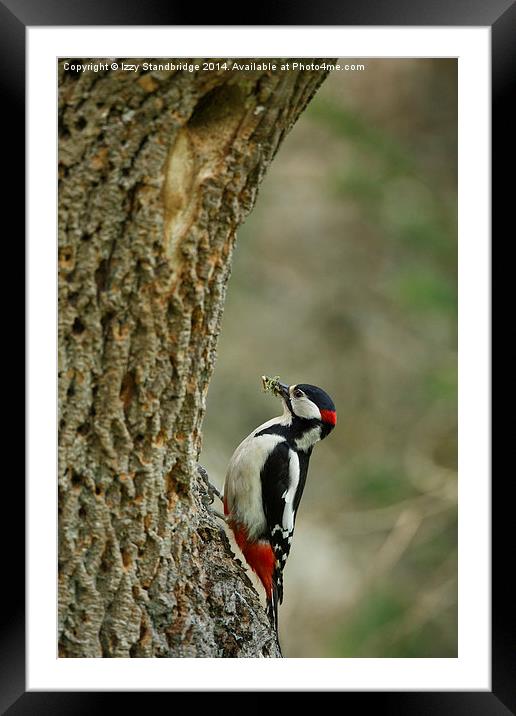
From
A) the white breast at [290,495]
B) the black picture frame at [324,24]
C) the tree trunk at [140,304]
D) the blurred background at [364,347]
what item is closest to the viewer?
the tree trunk at [140,304]

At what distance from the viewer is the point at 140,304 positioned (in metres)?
1.48

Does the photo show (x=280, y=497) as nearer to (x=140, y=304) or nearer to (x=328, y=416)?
(x=328, y=416)

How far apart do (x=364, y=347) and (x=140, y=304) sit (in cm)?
453

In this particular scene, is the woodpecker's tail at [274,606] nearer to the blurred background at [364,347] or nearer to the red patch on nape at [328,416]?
the red patch on nape at [328,416]

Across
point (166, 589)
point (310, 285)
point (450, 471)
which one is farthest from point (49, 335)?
point (310, 285)

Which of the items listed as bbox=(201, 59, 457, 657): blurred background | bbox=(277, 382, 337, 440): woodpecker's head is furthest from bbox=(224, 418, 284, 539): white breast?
bbox=(201, 59, 457, 657): blurred background

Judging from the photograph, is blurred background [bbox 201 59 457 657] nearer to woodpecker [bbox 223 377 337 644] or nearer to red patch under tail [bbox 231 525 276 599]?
woodpecker [bbox 223 377 337 644]

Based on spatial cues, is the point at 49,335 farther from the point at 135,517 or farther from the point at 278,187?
the point at 278,187

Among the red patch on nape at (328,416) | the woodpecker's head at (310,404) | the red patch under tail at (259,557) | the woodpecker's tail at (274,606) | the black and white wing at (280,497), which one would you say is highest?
the woodpecker's head at (310,404)

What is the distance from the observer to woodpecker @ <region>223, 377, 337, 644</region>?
2.48 metres

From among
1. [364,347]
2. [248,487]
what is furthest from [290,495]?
[364,347]

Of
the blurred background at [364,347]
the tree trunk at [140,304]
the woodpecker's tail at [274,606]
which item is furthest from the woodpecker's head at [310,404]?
the blurred background at [364,347]

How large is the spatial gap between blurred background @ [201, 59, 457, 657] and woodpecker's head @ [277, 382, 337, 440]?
1785 mm

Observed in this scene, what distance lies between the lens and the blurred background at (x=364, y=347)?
4.82 m
